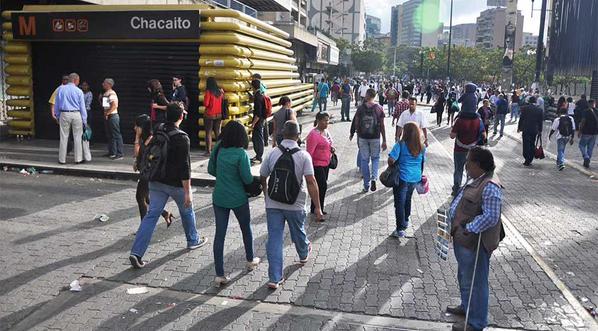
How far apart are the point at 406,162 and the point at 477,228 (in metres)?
2.87

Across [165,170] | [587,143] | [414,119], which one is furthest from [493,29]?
[165,170]

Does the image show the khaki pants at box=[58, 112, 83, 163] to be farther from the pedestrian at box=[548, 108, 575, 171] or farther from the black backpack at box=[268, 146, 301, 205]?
the pedestrian at box=[548, 108, 575, 171]

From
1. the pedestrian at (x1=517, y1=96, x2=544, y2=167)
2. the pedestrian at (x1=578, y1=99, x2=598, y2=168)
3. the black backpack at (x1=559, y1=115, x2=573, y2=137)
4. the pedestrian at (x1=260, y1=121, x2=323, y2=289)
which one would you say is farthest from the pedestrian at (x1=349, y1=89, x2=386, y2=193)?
the pedestrian at (x1=578, y1=99, x2=598, y2=168)

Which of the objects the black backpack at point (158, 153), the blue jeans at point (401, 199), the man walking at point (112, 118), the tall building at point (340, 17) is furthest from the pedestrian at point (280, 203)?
the tall building at point (340, 17)

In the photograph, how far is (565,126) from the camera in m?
14.0

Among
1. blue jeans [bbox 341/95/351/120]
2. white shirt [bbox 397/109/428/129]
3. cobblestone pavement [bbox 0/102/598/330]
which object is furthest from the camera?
blue jeans [bbox 341/95/351/120]

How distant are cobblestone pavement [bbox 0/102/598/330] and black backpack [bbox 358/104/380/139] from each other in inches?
44.6

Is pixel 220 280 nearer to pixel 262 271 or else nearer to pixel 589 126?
pixel 262 271

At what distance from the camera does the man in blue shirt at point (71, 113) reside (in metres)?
11.0

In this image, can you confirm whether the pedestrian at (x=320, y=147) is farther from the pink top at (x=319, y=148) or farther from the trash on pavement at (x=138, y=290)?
the trash on pavement at (x=138, y=290)

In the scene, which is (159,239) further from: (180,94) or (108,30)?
(108,30)

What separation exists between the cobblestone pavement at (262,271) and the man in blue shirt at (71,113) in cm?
169

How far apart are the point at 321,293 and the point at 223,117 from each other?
25.3ft

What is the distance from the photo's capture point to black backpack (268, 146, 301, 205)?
5457 millimetres
